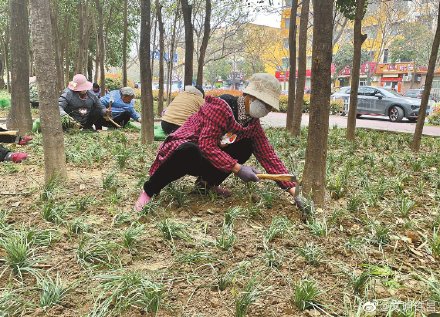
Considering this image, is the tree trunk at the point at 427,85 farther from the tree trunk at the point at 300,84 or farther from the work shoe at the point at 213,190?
the work shoe at the point at 213,190

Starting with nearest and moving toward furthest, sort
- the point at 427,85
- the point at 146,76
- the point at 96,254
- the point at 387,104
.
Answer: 1. the point at 96,254
2. the point at 146,76
3. the point at 427,85
4. the point at 387,104

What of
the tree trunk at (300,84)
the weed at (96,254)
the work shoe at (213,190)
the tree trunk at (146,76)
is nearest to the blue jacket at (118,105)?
the tree trunk at (146,76)

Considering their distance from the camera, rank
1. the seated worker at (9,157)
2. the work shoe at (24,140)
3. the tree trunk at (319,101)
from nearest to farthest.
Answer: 1. the tree trunk at (319,101)
2. the seated worker at (9,157)
3. the work shoe at (24,140)

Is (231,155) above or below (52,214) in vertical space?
above

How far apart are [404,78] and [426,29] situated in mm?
12280

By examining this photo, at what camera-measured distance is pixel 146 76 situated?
6188 millimetres

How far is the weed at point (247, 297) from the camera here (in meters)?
1.75

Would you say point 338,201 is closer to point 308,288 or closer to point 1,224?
point 308,288

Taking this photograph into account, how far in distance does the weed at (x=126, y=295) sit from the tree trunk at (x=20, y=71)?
5674 millimetres

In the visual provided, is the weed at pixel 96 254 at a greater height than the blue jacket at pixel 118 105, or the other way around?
the blue jacket at pixel 118 105

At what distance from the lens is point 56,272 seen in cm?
211

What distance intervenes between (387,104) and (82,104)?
1255 cm

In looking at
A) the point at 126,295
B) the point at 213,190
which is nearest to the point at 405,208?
the point at 213,190

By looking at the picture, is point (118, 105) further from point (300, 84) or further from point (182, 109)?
point (300, 84)
